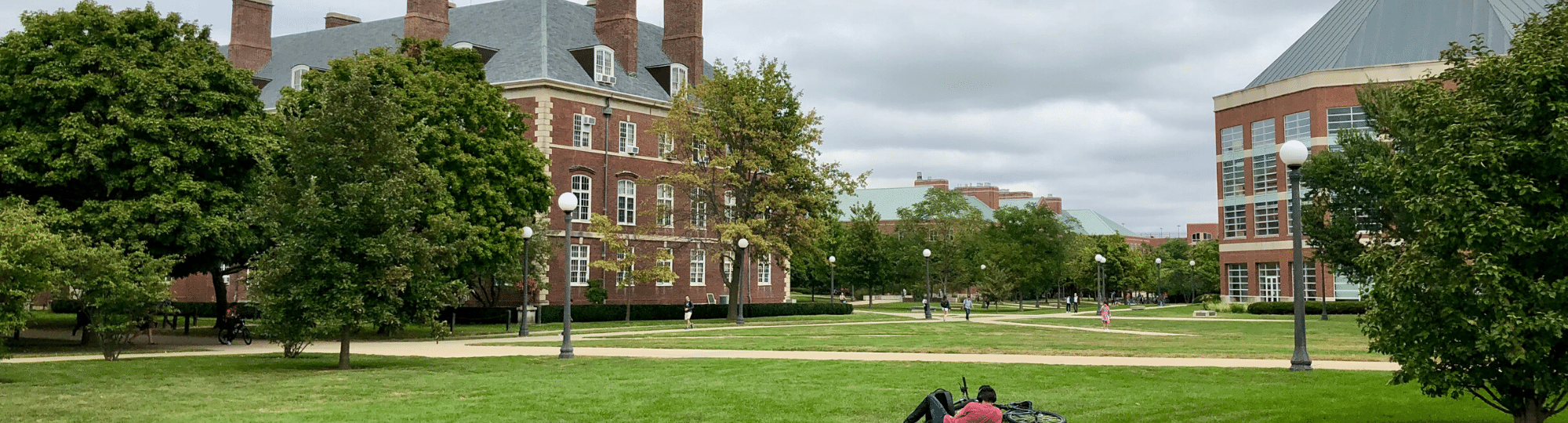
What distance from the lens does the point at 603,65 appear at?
55188 mm

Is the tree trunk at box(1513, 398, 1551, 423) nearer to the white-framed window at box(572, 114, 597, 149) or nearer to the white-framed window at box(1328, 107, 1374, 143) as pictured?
the white-framed window at box(572, 114, 597, 149)

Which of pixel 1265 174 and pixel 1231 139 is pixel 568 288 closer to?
pixel 1265 174

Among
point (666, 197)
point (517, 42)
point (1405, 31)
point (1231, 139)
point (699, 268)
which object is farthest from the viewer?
point (1231, 139)

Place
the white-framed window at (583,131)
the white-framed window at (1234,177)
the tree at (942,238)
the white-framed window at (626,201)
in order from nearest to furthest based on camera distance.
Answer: the white-framed window at (583,131), the white-framed window at (626,201), the white-framed window at (1234,177), the tree at (942,238)

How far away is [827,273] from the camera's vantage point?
86062 mm

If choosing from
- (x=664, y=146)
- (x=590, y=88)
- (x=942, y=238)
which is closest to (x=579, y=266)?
(x=664, y=146)

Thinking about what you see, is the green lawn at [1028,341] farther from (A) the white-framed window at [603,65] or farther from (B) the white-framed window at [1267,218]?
Result: (B) the white-framed window at [1267,218]

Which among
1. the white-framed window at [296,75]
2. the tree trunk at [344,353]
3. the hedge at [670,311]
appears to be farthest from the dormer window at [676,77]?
the tree trunk at [344,353]

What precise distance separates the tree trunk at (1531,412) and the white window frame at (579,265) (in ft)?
151

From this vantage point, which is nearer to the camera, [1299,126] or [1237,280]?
[1299,126]

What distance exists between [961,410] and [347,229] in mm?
14593

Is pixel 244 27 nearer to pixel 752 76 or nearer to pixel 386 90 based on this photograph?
pixel 752 76

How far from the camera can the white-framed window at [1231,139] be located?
227 ft

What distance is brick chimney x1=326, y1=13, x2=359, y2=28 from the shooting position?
2611 inches
